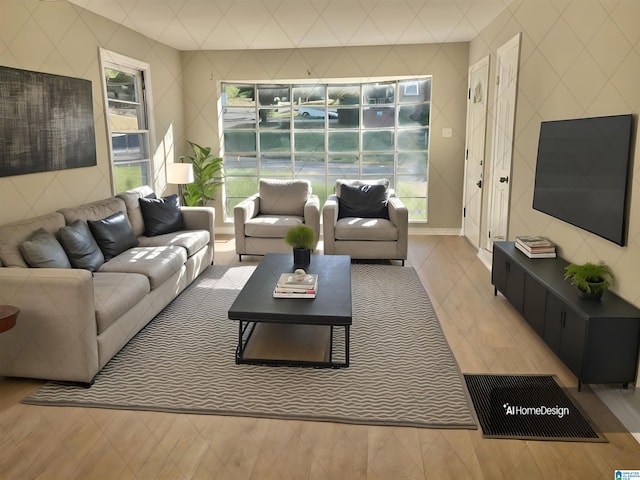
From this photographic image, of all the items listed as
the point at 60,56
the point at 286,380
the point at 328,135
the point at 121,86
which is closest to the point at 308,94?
the point at 328,135

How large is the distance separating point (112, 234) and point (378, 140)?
12.6 ft

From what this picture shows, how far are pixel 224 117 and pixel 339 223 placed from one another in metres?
2.64

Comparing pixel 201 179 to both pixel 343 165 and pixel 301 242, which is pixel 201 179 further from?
pixel 301 242

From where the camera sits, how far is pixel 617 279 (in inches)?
101

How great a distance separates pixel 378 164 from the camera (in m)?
6.52

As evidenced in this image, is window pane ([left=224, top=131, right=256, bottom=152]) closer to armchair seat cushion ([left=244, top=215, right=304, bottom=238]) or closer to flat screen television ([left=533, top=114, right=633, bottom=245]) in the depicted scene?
armchair seat cushion ([left=244, top=215, right=304, bottom=238])

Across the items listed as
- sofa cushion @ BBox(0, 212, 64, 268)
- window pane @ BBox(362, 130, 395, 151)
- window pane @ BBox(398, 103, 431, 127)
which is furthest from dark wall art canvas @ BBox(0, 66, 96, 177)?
window pane @ BBox(398, 103, 431, 127)

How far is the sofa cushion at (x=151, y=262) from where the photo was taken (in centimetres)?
338

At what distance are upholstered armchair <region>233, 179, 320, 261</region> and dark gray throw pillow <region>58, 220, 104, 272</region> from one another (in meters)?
1.72

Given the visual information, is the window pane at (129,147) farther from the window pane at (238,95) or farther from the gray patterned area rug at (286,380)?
the gray patterned area rug at (286,380)

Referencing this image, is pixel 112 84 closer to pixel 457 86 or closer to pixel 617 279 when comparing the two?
pixel 457 86

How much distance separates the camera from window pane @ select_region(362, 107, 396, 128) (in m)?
6.39

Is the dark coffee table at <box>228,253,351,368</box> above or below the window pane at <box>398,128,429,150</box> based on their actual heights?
below

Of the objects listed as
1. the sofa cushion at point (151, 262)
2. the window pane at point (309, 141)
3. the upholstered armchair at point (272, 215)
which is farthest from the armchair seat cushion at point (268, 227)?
the window pane at point (309, 141)
